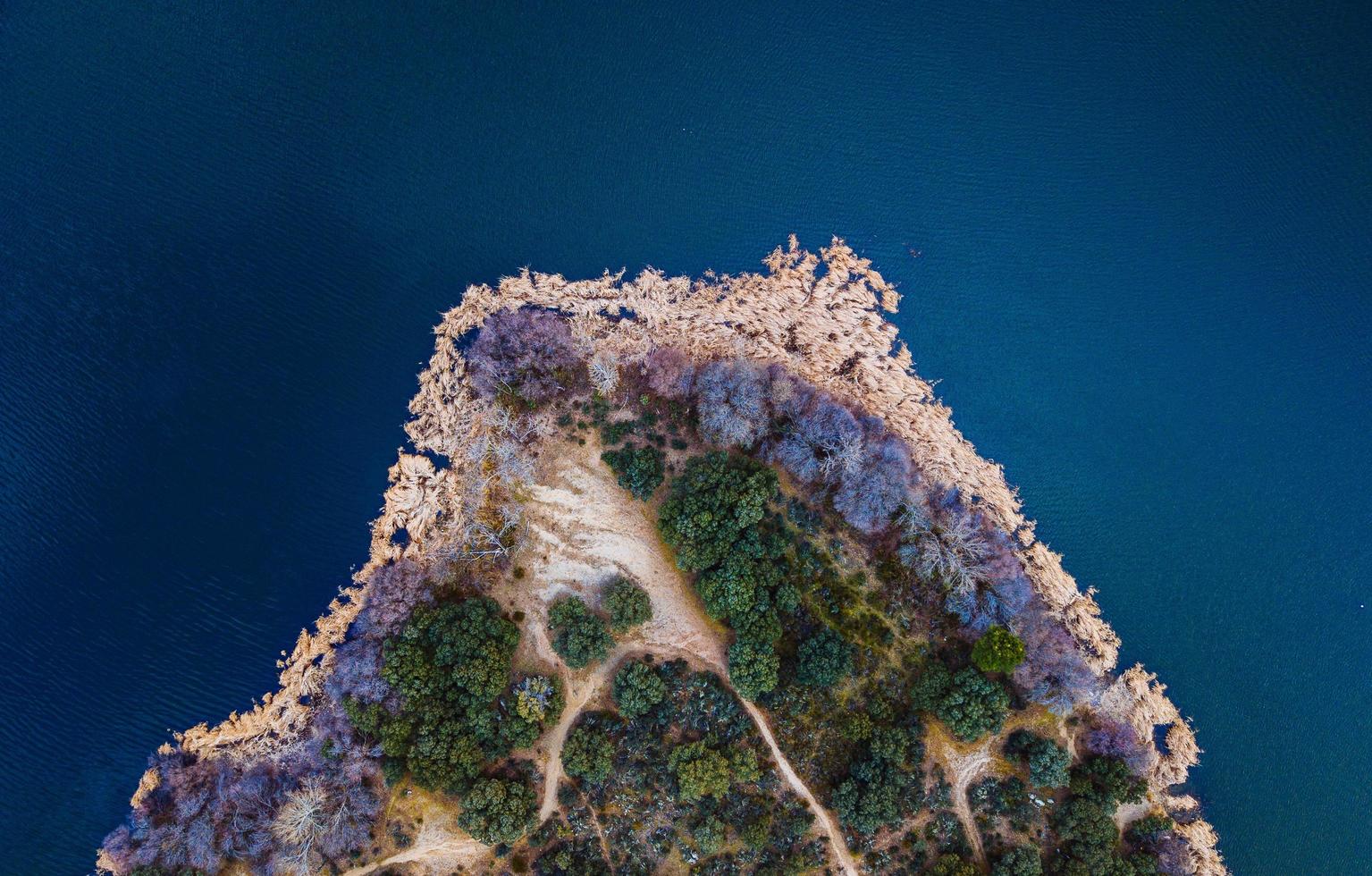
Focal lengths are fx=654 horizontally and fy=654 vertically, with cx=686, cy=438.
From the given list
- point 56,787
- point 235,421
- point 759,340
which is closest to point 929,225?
point 759,340

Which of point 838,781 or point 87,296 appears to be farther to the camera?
point 87,296

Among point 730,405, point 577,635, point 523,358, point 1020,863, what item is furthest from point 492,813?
point 1020,863

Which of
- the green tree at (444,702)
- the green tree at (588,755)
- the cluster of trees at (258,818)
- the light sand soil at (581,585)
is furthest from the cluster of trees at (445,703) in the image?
the cluster of trees at (258,818)

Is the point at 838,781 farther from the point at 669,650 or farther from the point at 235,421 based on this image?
the point at 235,421

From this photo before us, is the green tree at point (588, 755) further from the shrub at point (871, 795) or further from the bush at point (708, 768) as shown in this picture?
the shrub at point (871, 795)

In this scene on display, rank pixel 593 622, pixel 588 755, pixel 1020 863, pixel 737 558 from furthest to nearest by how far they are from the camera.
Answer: pixel 593 622
pixel 588 755
pixel 737 558
pixel 1020 863

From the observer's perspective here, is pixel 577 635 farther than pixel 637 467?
No

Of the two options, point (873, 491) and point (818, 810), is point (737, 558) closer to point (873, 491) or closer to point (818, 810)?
point (873, 491)
